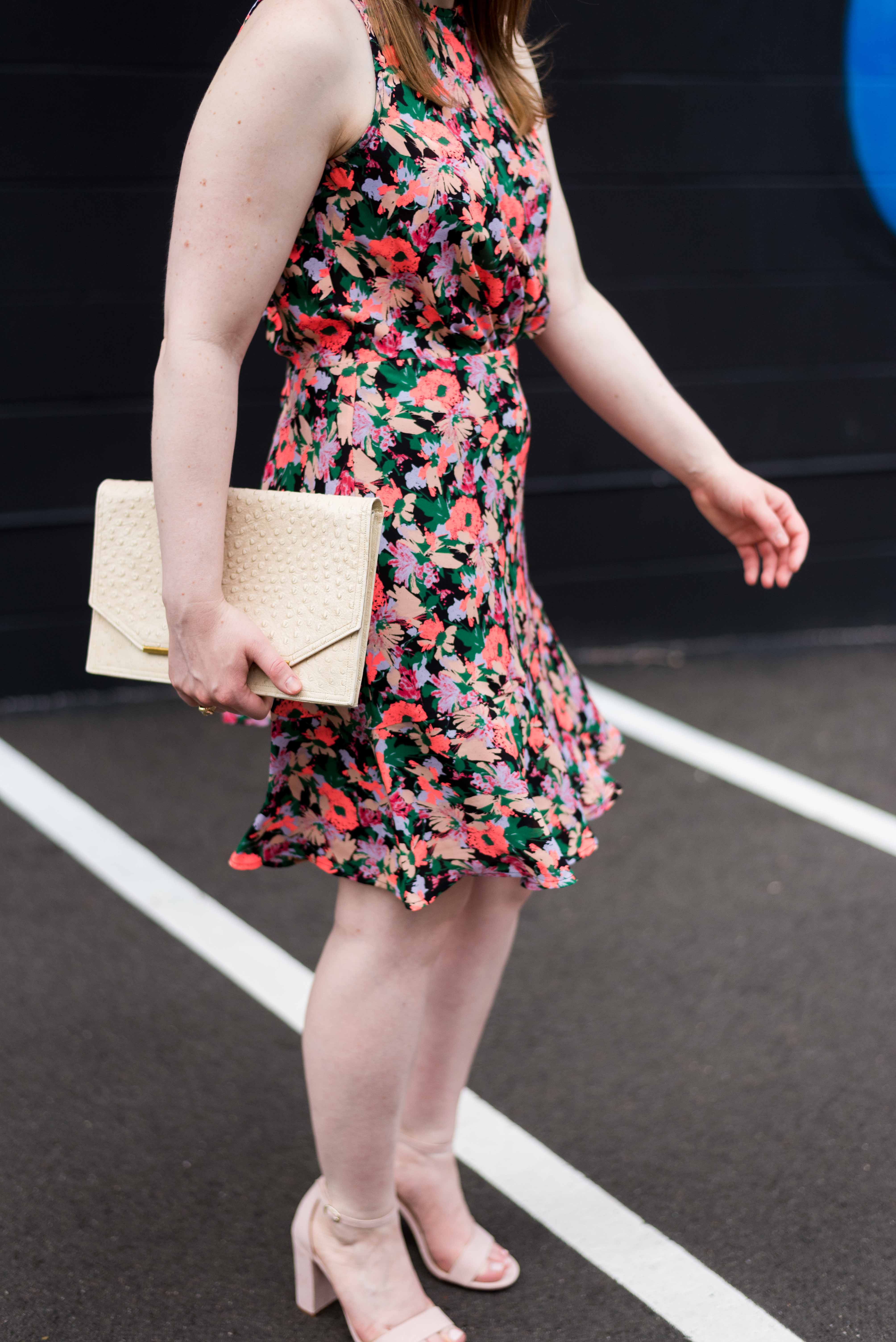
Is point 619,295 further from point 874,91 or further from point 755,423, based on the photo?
point 874,91

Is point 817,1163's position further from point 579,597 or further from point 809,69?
point 809,69

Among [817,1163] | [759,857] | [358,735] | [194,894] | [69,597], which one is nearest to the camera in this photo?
[358,735]

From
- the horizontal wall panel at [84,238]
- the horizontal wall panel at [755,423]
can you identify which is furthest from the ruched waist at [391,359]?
the horizontal wall panel at [755,423]

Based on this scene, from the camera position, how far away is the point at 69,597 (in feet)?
11.5

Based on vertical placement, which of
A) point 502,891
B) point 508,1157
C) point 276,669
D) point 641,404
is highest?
point 641,404

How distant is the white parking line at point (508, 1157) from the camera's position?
61.3 inches

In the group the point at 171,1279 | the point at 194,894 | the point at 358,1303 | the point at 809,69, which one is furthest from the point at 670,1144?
the point at 809,69

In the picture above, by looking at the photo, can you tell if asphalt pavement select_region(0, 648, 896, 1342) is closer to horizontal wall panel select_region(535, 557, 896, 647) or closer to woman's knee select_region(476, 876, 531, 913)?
woman's knee select_region(476, 876, 531, 913)

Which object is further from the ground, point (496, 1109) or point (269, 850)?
point (269, 850)

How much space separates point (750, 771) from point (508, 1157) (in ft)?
5.02

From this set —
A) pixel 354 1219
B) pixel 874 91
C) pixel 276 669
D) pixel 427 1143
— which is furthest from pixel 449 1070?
pixel 874 91

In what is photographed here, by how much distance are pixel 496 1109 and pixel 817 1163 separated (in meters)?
0.45

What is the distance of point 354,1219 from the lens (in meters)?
1.47

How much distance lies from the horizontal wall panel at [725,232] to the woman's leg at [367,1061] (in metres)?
2.74
